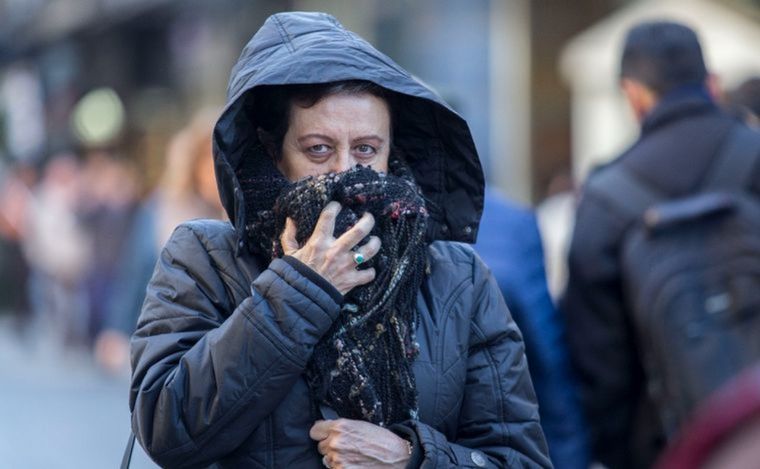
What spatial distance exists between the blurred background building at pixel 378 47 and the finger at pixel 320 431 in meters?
4.67

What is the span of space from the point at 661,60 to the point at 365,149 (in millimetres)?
2244

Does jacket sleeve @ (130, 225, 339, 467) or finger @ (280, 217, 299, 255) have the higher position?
finger @ (280, 217, 299, 255)

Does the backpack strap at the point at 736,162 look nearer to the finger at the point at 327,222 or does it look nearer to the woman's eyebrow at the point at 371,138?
the woman's eyebrow at the point at 371,138

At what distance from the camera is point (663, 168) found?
4727mm

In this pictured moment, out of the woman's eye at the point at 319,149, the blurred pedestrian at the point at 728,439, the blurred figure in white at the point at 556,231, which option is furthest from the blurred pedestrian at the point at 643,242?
the blurred figure in white at the point at 556,231

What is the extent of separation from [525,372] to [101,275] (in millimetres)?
12909

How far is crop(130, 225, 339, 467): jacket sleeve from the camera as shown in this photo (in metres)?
2.63

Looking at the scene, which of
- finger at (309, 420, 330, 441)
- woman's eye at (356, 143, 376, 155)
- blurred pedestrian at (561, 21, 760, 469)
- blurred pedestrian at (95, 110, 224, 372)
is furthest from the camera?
blurred pedestrian at (95, 110, 224, 372)

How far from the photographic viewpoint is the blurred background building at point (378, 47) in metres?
12.5

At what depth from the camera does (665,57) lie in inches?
195

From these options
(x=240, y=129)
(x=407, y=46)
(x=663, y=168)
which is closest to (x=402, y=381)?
(x=240, y=129)

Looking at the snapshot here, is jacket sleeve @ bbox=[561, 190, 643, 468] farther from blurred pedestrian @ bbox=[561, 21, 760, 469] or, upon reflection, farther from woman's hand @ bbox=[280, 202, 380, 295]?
woman's hand @ bbox=[280, 202, 380, 295]

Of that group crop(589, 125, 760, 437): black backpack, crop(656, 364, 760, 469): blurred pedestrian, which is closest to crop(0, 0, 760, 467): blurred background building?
crop(589, 125, 760, 437): black backpack

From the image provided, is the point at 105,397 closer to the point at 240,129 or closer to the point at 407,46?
the point at 407,46
